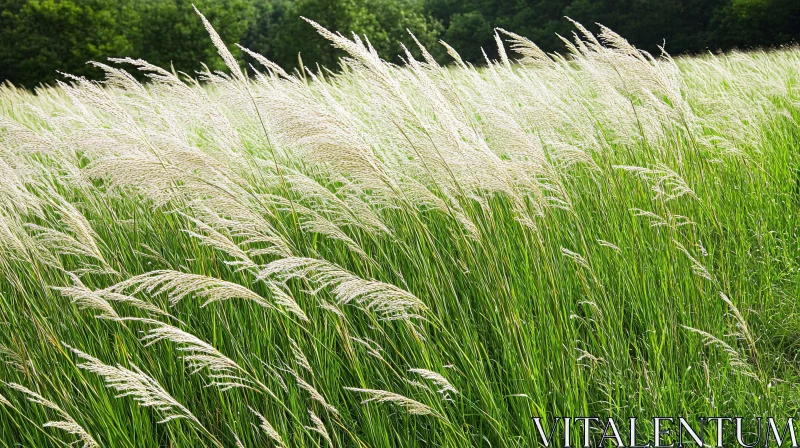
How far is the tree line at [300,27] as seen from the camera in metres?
29.0

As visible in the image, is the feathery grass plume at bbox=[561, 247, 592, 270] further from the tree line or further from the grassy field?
the tree line

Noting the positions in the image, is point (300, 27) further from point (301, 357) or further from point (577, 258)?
point (301, 357)

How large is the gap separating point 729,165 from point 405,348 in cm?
255

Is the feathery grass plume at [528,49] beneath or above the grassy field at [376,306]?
above

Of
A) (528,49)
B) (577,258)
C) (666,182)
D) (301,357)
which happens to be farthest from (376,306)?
(528,49)

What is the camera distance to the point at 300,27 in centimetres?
3198

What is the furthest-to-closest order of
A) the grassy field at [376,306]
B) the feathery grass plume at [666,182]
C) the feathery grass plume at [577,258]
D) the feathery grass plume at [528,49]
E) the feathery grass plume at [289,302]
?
1. the feathery grass plume at [528,49]
2. the feathery grass plume at [666,182]
3. the feathery grass plume at [577,258]
4. the grassy field at [376,306]
5. the feathery grass plume at [289,302]

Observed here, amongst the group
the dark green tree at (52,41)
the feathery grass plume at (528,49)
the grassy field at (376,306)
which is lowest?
the grassy field at (376,306)

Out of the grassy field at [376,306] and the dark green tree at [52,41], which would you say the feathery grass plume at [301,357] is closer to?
the grassy field at [376,306]

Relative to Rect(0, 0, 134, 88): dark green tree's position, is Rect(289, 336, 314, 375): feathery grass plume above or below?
below

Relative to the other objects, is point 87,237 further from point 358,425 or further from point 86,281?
point 358,425

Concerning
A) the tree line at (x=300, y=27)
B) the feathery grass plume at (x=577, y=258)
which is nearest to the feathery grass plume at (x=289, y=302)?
the feathery grass plume at (x=577, y=258)

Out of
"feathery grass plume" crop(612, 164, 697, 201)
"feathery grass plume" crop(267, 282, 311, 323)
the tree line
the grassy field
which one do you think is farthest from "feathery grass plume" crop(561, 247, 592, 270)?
the tree line

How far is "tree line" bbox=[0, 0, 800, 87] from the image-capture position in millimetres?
28953
